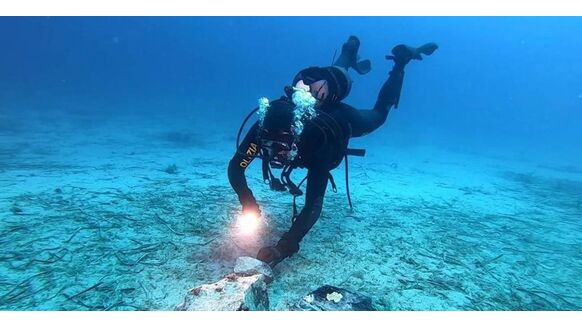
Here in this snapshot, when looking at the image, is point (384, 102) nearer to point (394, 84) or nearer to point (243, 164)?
point (394, 84)

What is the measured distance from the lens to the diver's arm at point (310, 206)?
13.4ft

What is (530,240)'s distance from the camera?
5840 millimetres

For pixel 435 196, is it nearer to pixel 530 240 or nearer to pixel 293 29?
pixel 530 240

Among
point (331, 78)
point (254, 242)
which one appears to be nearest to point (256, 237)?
point (254, 242)

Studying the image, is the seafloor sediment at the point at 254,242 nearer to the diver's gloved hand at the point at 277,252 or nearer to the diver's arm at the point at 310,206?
the diver's gloved hand at the point at 277,252

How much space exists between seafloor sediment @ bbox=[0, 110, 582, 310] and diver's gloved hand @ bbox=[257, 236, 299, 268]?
0.19 meters

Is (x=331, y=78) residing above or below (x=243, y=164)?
above

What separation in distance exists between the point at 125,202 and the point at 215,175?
3008mm

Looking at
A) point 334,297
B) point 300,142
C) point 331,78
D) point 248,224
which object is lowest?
point 334,297

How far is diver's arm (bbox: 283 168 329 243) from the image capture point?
4.09 meters

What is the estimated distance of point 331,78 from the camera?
14.6 feet

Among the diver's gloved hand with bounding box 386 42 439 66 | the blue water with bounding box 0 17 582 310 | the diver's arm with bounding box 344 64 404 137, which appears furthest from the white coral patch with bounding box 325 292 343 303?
the diver's gloved hand with bounding box 386 42 439 66

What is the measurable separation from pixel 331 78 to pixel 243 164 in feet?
5.57

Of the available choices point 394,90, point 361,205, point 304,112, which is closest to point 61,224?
point 304,112
